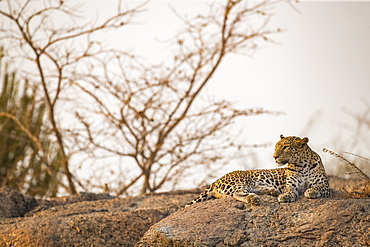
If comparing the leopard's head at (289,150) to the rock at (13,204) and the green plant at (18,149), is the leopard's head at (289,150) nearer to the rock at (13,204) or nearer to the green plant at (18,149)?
the rock at (13,204)

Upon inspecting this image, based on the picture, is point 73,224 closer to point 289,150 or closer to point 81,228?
point 81,228

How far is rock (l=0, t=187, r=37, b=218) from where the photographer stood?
26.2 ft

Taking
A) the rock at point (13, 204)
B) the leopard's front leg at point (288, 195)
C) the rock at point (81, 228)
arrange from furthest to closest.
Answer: the rock at point (13, 204), the rock at point (81, 228), the leopard's front leg at point (288, 195)

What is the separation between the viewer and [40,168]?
58.6 ft

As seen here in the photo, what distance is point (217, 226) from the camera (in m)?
5.62

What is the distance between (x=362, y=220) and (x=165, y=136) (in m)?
7.28

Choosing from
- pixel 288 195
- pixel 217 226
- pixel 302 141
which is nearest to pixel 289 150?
pixel 302 141

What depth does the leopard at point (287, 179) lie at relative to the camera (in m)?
5.89

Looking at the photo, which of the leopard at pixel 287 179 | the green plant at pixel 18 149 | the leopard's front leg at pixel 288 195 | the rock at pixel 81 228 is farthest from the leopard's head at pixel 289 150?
the green plant at pixel 18 149

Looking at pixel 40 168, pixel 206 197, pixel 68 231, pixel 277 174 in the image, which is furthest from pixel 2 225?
pixel 40 168

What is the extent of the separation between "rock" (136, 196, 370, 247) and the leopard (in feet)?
0.45

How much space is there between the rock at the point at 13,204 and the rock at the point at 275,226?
10.4 ft

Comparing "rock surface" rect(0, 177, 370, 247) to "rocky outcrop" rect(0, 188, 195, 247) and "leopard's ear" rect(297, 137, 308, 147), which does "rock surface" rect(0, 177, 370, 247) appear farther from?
"leopard's ear" rect(297, 137, 308, 147)

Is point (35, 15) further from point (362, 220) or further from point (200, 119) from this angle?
point (362, 220)
